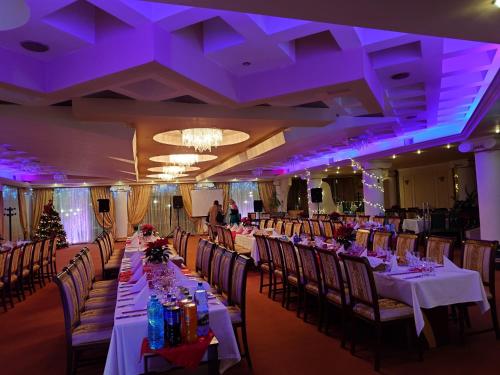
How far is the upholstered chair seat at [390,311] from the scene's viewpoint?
3.46 m

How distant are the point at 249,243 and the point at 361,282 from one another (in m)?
5.42

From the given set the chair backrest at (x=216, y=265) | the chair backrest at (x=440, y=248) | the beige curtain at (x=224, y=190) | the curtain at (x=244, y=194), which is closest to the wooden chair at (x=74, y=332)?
the chair backrest at (x=216, y=265)

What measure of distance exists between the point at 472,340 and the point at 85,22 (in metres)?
4.57

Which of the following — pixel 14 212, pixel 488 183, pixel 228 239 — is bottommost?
pixel 228 239

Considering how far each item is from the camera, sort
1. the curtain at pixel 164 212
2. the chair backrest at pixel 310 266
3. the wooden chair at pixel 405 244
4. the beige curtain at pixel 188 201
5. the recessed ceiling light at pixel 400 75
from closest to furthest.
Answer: the chair backrest at pixel 310 266, the recessed ceiling light at pixel 400 75, the wooden chair at pixel 405 244, the curtain at pixel 164 212, the beige curtain at pixel 188 201

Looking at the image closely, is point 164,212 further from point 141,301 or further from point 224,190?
point 141,301

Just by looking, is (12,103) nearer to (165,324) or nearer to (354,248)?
(165,324)

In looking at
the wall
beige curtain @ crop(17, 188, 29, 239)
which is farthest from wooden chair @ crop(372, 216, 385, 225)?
beige curtain @ crop(17, 188, 29, 239)

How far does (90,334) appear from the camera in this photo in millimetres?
3203

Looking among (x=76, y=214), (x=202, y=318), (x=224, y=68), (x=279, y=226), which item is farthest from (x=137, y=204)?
(x=202, y=318)

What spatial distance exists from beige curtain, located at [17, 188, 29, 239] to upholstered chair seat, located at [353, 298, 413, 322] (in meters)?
15.7

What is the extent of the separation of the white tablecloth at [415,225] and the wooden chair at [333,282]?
314 inches

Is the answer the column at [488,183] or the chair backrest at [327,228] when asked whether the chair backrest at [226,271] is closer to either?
the chair backrest at [327,228]

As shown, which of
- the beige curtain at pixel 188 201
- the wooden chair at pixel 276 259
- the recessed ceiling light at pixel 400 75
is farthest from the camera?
the beige curtain at pixel 188 201
